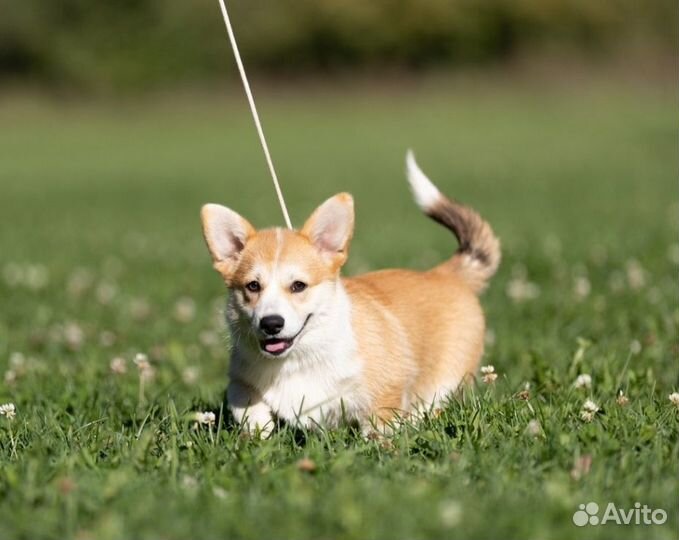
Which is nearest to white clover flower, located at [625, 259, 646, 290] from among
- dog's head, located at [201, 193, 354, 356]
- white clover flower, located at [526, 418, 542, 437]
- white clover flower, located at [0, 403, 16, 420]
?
dog's head, located at [201, 193, 354, 356]

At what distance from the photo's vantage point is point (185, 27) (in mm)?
50344

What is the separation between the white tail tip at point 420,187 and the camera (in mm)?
5551

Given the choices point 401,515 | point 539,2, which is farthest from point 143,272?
point 539,2

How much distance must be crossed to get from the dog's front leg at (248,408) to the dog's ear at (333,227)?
65cm

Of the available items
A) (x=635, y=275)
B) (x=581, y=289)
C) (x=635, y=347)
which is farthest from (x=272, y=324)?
(x=635, y=275)

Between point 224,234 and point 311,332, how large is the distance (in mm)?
606

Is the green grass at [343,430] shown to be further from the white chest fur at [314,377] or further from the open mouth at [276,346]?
the open mouth at [276,346]

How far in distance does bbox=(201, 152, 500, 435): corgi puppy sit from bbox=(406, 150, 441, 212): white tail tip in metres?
0.85

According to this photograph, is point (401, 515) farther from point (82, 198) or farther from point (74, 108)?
point (74, 108)

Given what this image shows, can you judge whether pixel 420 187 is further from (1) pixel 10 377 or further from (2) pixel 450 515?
(2) pixel 450 515

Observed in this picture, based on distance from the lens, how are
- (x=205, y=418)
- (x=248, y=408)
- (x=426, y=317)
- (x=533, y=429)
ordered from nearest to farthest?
1. (x=533, y=429)
2. (x=205, y=418)
3. (x=248, y=408)
4. (x=426, y=317)

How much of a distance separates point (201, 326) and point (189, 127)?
29.7 metres

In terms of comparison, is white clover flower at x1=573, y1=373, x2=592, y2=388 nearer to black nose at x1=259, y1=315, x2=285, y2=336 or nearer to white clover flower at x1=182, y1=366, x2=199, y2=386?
black nose at x1=259, y1=315, x2=285, y2=336

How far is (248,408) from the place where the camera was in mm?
4348
